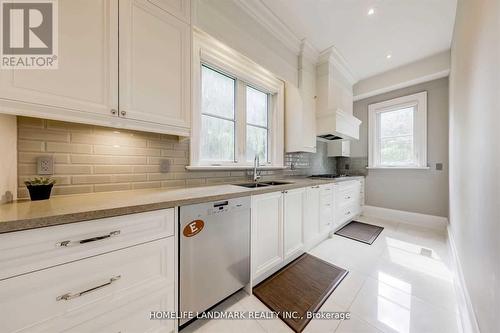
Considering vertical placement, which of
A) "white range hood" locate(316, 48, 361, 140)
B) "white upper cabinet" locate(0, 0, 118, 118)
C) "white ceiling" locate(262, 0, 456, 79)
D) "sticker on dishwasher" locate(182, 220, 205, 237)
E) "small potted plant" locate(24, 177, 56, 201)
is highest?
"white ceiling" locate(262, 0, 456, 79)

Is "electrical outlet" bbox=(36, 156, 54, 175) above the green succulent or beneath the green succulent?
above

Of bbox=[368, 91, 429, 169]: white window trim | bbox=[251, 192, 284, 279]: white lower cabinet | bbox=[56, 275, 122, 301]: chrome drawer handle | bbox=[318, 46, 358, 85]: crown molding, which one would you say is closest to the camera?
bbox=[56, 275, 122, 301]: chrome drawer handle

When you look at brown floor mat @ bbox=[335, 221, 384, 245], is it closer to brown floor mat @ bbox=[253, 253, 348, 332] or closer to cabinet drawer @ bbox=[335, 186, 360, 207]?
cabinet drawer @ bbox=[335, 186, 360, 207]

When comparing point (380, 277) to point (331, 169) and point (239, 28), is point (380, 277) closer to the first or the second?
point (331, 169)

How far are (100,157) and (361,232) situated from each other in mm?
3544

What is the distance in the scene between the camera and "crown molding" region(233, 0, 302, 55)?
6.26ft

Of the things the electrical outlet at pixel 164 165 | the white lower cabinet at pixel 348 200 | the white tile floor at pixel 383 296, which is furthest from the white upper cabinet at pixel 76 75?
the white lower cabinet at pixel 348 200

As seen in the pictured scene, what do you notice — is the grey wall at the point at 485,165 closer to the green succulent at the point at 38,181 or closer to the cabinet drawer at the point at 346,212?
the cabinet drawer at the point at 346,212

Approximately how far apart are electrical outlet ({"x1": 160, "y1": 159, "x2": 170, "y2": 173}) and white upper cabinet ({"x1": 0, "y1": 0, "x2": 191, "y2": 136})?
352 millimetres

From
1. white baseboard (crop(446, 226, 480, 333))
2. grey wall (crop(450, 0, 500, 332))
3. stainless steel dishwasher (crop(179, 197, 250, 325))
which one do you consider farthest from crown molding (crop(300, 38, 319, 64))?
white baseboard (crop(446, 226, 480, 333))

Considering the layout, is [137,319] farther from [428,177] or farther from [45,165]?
[428,177]

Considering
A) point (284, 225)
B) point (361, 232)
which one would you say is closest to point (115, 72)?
point (284, 225)

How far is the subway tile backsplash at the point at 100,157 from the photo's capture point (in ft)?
3.52

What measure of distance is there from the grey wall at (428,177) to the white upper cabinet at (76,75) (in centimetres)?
451
